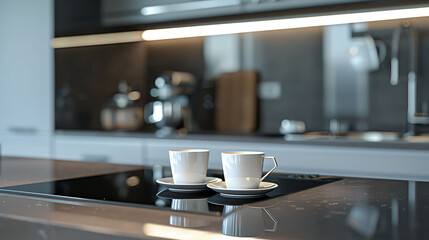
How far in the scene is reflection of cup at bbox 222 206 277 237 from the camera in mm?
641

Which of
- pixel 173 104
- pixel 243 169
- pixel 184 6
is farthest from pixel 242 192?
pixel 173 104

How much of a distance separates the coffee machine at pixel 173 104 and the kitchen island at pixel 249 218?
2.27m

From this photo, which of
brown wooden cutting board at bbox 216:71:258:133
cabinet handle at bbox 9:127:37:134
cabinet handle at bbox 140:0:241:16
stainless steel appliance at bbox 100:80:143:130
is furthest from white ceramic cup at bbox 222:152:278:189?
cabinet handle at bbox 9:127:37:134

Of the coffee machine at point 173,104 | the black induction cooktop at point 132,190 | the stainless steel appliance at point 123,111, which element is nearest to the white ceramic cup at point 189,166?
the black induction cooktop at point 132,190

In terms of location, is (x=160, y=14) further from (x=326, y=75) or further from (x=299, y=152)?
(x=299, y=152)

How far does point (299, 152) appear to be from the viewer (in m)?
2.24

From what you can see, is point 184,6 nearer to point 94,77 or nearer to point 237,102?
point 237,102

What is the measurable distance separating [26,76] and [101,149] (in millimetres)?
857

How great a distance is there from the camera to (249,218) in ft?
2.30

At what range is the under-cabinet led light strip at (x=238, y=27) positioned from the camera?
240cm

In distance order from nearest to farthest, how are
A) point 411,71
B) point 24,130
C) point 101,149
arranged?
point 411,71 → point 101,149 → point 24,130

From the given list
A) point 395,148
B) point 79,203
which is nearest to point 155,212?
point 79,203

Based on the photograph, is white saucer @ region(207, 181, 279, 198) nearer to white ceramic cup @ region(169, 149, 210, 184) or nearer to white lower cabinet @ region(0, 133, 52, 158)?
white ceramic cup @ region(169, 149, 210, 184)

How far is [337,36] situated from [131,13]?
1.14 metres
